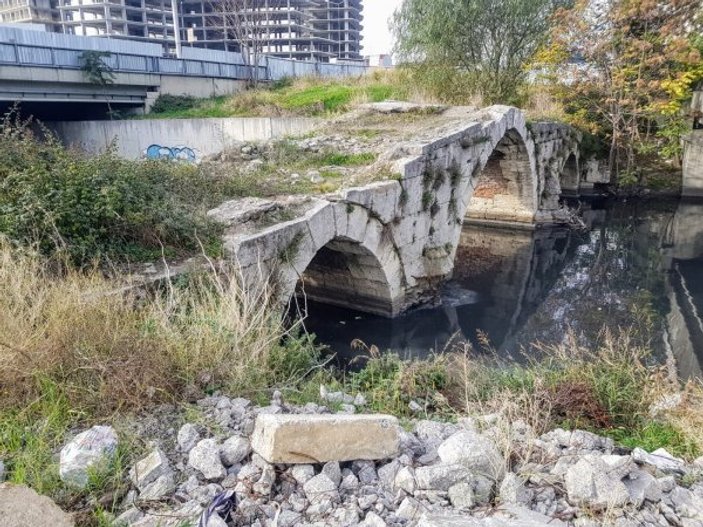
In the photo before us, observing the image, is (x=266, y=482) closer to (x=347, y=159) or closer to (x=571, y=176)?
(x=347, y=159)

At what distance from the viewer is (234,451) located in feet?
8.02

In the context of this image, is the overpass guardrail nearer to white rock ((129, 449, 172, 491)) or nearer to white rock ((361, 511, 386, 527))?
white rock ((129, 449, 172, 491))

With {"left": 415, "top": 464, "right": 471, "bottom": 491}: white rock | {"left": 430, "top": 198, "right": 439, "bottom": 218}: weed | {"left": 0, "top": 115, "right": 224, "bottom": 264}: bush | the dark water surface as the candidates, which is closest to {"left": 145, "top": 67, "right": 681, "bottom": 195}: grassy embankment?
the dark water surface

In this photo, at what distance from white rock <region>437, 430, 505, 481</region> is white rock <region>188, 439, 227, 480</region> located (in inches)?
39.9

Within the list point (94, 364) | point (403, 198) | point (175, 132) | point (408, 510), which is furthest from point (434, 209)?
point (175, 132)

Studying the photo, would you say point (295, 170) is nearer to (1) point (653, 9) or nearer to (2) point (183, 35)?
(1) point (653, 9)

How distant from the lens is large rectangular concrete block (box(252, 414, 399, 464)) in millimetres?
2322

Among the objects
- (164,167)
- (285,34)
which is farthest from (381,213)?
(285,34)

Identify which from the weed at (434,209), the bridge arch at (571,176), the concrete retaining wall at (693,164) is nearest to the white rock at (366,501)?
the weed at (434,209)

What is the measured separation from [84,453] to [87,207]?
3030mm

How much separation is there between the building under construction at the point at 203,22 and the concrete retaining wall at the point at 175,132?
23.9 m

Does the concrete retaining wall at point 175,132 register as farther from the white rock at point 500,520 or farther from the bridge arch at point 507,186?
the white rock at point 500,520

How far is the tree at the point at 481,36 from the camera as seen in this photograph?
49.8ft

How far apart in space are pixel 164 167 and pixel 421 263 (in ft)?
15.5
